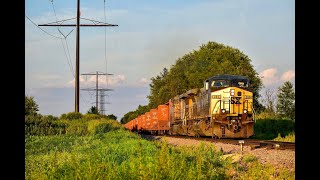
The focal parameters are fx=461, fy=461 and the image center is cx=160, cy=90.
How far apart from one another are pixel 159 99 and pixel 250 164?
136 ft

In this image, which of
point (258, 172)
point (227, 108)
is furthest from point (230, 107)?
point (258, 172)

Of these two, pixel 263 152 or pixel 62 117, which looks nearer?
pixel 263 152

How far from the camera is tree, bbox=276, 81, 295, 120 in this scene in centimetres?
3638

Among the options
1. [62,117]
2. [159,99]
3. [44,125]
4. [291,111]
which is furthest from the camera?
[159,99]

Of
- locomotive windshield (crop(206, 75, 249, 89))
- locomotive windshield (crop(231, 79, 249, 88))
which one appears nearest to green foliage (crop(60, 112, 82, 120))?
locomotive windshield (crop(206, 75, 249, 89))


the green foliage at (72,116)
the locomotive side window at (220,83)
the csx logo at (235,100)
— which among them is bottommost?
the green foliage at (72,116)

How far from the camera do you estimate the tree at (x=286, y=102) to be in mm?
36375

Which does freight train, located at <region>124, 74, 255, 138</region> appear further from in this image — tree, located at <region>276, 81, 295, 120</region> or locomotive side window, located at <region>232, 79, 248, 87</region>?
tree, located at <region>276, 81, 295, 120</region>

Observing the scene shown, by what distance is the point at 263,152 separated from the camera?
15.0 metres

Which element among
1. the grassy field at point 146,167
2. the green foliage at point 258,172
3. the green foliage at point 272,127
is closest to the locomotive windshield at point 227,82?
the green foliage at point 272,127

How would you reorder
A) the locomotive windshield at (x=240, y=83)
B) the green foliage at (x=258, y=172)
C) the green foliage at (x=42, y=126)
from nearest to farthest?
the green foliage at (x=258, y=172) → the locomotive windshield at (x=240, y=83) → the green foliage at (x=42, y=126)

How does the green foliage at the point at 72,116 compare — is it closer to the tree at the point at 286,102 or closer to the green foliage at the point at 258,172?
the tree at the point at 286,102
